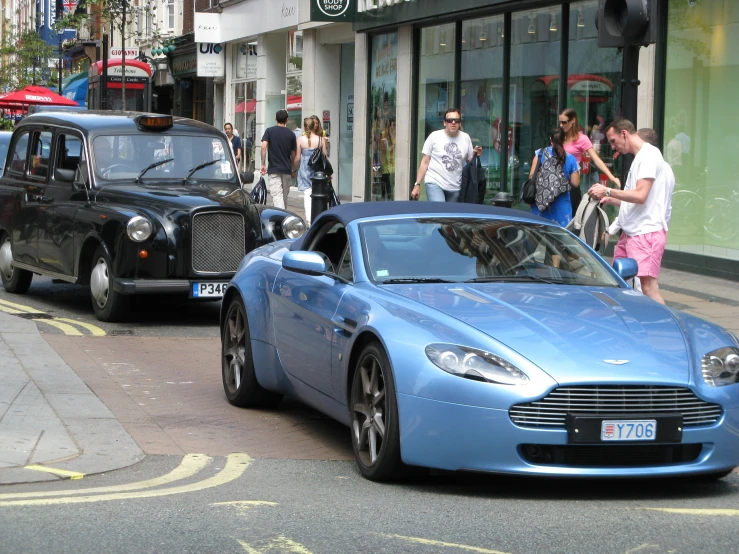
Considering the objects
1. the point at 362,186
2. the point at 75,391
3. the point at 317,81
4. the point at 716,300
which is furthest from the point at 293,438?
the point at 317,81

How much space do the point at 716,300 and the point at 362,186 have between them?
14.2 m

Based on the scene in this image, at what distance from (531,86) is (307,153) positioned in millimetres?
3710

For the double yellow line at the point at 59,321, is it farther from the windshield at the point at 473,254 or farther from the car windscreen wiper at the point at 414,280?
the car windscreen wiper at the point at 414,280

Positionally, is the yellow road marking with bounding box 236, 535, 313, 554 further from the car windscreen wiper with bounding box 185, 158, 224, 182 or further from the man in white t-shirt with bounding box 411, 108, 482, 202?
the man in white t-shirt with bounding box 411, 108, 482, 202

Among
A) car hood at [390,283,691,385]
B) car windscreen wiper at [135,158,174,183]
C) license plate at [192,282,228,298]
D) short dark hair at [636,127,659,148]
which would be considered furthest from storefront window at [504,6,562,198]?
car hood at [390,283,691,385]

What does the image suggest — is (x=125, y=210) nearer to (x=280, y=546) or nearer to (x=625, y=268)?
(x=625, y=268)

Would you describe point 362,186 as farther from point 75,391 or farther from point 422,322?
point 422,322

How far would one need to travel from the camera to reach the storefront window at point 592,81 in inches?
704

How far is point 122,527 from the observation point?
5.20 m

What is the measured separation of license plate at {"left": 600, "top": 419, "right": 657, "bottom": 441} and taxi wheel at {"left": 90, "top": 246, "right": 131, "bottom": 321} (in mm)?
7370

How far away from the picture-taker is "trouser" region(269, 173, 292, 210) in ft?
68.4

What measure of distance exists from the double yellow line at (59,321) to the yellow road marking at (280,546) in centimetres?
695

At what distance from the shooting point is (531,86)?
20.4 meters

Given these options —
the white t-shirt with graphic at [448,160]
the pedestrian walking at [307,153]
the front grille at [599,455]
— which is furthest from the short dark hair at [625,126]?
the pedestrian walking at [307,153]
